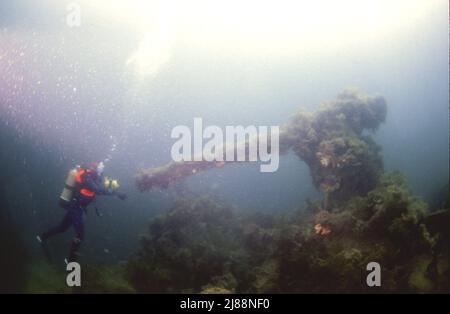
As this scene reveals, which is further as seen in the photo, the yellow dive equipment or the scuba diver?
the scuba diver

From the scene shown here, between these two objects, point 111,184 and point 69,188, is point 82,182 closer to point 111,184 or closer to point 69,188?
point 69,188

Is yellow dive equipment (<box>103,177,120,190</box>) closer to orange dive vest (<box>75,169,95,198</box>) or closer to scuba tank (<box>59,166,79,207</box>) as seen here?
orange dive vest (<box>75,169,95,198</box>)

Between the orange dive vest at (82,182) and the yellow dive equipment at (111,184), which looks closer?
the yellow dive equipment at (111,184)

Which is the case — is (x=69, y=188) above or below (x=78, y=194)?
above

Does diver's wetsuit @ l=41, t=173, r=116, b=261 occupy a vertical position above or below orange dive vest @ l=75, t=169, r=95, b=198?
below

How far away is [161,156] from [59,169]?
1954 cm

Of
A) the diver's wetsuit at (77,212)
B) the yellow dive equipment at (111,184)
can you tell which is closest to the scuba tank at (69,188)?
the diver's wetsuit at (77,212)

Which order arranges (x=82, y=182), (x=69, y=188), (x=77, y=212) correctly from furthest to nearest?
(x=77, y=212), (x=69, y=188), (x=82, y=182)

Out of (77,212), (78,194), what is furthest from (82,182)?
(77,212)

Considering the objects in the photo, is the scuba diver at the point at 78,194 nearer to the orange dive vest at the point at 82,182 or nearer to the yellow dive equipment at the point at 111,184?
the orange dive vest at the point at 82,182

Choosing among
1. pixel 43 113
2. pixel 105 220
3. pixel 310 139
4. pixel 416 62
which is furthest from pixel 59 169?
pixel 416 62

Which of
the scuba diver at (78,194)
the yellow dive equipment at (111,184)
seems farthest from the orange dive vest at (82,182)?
the yellow dive equipment at (111,184)

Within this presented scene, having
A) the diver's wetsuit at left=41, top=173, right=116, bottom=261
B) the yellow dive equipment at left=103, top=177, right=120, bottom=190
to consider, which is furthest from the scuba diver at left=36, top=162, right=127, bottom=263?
the yellow dive equipment at left=103, top=177, right=120, bottom=190

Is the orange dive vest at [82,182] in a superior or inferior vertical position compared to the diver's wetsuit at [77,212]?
superior
